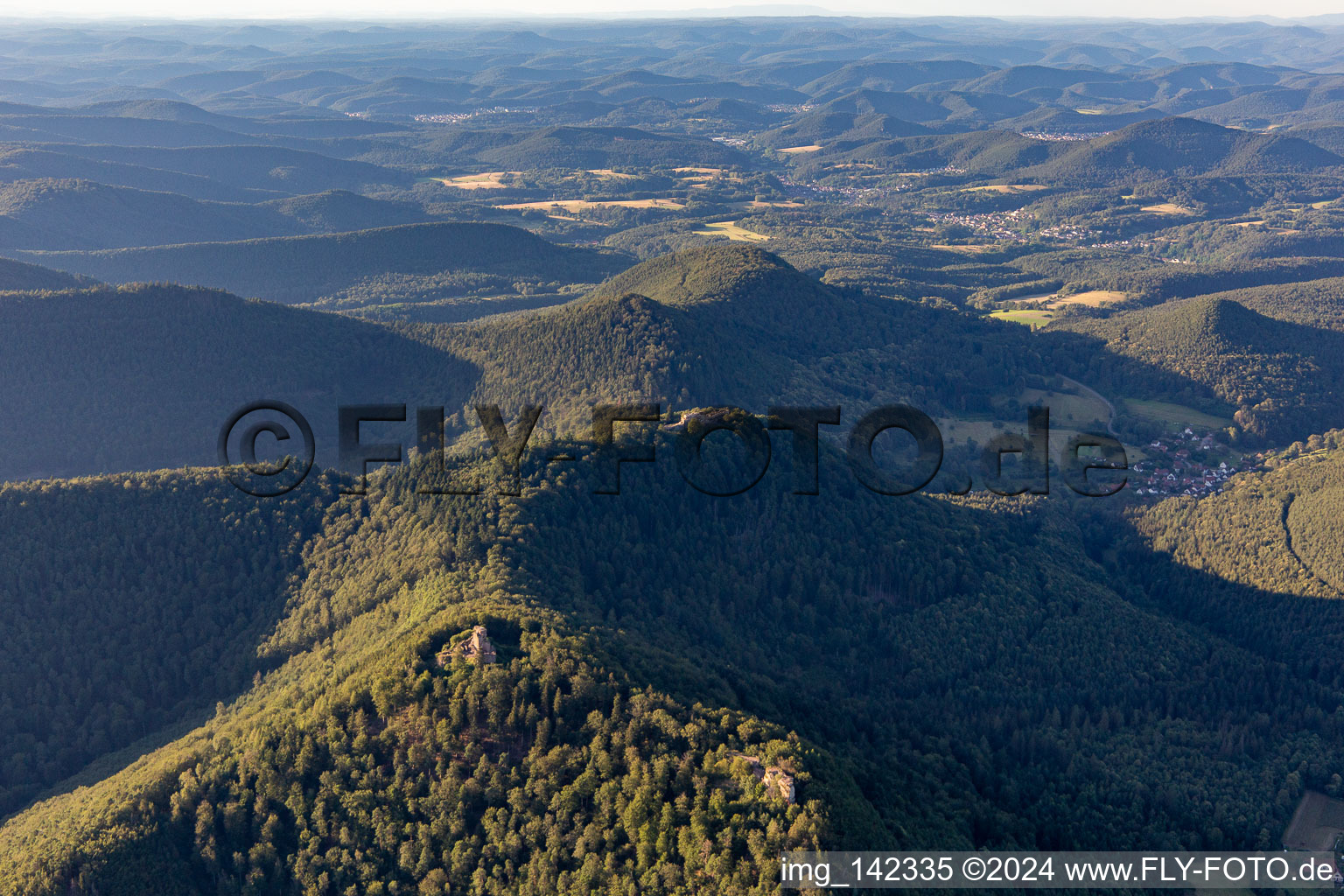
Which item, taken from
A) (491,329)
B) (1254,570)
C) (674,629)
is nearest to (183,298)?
(491,329)

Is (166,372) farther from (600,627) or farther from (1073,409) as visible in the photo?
(1073,409)

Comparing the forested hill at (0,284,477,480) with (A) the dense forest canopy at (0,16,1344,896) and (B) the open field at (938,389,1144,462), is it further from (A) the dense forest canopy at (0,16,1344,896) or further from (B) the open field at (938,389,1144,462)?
(B) the open field at (938,389,1144,462)

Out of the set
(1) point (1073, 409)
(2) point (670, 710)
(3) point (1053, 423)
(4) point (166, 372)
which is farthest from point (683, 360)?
(2) point (670, 710)

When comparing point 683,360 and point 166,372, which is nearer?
point 683,360

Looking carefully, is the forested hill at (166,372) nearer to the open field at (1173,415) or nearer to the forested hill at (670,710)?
the forested hill at (670,710)

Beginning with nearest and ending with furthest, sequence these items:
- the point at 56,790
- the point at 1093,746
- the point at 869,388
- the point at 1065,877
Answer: the point at 1065,877, the point at 56,790, the point at 1093,746, the point at 869,388

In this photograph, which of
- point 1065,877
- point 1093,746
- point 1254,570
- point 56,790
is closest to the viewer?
point 1065,877

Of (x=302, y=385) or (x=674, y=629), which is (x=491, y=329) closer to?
(x=302, y=385)
